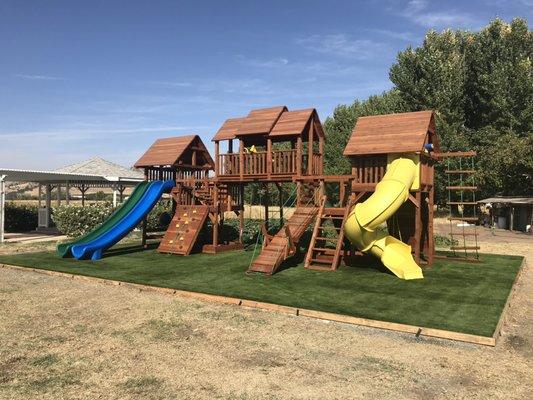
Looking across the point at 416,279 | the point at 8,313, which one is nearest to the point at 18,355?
the point at 8,313

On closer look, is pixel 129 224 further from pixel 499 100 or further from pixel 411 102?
pixel 499 100

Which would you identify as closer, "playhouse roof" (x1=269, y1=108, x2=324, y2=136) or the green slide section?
the green slide section

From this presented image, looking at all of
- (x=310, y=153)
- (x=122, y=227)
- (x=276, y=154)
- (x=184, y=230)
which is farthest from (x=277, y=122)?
(x=122, y=227)

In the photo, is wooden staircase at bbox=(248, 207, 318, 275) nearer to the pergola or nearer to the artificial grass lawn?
the artificial grass lawn

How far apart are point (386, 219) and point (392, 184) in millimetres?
1066

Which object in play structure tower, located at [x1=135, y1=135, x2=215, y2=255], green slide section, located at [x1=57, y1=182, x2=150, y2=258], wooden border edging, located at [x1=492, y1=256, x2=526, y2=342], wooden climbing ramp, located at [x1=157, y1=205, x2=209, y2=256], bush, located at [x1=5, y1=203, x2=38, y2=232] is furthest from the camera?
bush, located at [x1=5, y1=203, x2=38, y2=232]

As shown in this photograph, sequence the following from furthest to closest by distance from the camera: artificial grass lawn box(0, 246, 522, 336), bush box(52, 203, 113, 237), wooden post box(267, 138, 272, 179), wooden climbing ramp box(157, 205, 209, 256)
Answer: bush box(52, 203, 113, 237)
wooden climbing ramp box(157, 205, 209, 256)
wooden post box(267, 138, 272, 179)
artificial grass lawn box(0, 246, 522, 336)

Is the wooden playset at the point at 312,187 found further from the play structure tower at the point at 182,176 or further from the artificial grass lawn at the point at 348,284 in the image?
the artificial grass lawn at the point at 348,284

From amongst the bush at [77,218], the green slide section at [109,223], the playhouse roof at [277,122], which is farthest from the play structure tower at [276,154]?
the bush at [77,218]

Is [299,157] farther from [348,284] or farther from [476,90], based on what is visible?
[476,90]

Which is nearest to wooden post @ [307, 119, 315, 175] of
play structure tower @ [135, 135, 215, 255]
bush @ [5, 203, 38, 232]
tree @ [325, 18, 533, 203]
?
play structure tower @ [135, 135, 215, 255]

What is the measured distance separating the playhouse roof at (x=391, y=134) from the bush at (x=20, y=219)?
2378cm

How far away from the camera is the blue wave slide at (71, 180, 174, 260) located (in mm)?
16203

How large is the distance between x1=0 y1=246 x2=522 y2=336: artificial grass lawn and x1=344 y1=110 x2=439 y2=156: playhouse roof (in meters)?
3.90
